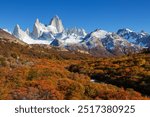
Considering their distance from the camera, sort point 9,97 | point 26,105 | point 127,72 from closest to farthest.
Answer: point 26,105 < point 9,97 < point 127,72

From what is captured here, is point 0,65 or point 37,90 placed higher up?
point 0,65

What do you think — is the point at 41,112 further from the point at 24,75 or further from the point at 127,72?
the point at 127,72

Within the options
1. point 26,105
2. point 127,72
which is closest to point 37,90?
point 26,105

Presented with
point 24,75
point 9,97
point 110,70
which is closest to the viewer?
point 9,97

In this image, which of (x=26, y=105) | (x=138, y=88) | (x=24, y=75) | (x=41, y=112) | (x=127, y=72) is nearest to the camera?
(x=41, y=112)

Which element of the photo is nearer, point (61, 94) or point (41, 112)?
point (41, 112)

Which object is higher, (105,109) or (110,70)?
(110,70)

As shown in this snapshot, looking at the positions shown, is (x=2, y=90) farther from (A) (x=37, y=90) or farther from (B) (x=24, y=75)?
(B) (x=24, y=75)

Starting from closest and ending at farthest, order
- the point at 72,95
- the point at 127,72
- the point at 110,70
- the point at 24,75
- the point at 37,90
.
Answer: the point at 37,90
the point at 72,95
the point at 24,75
the point at 127,72
the point at 110,70

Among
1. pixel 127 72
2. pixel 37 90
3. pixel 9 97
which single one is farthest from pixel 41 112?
pixel 127 72
